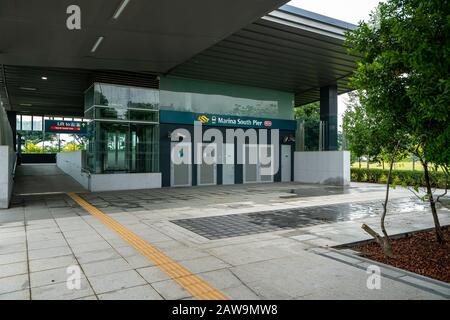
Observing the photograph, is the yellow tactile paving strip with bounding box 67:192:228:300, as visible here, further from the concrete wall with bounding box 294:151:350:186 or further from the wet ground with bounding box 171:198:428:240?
the concrete wall with bounding box 294:151:350:186

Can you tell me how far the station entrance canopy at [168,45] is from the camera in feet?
25.0

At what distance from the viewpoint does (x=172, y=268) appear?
4703mm

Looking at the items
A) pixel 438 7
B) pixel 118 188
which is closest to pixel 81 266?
pixel 438 7

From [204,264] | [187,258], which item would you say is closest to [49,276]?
[187,258]

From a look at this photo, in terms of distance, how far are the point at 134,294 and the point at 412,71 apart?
15.8 ft

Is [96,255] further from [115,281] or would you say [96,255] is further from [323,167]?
[323,167]

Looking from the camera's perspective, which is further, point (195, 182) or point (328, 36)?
point (195, 182)

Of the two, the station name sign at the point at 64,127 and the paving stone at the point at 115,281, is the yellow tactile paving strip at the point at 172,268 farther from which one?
the station name sign at the point at 64,127

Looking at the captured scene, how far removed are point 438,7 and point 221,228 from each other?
18.1 feet

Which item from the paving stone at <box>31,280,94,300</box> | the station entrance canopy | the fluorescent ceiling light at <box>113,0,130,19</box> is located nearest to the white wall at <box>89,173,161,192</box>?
the station entrance canopy

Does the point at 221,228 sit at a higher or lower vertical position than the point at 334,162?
lower

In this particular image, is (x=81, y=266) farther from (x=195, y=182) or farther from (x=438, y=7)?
(x=195, y=182)
